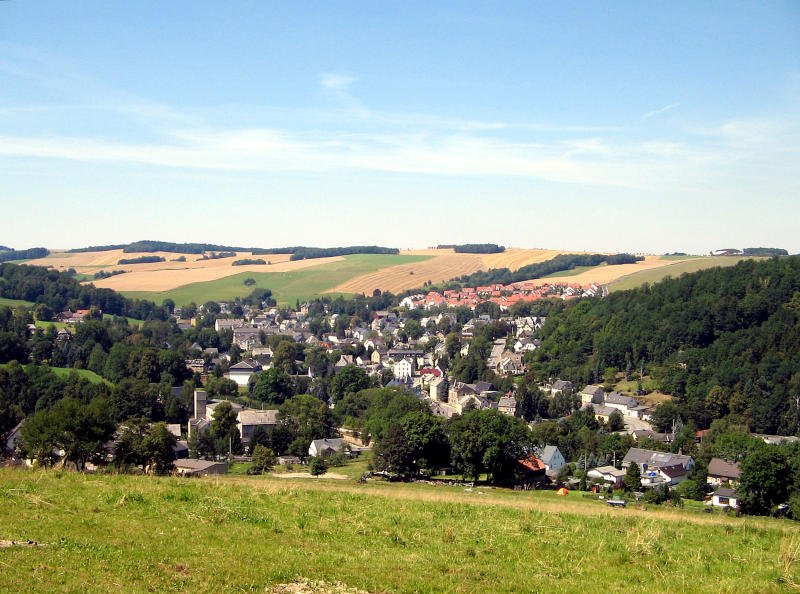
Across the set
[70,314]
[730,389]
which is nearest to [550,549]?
[730,389]

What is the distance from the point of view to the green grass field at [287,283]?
486ft

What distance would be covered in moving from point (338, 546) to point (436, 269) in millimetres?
166574

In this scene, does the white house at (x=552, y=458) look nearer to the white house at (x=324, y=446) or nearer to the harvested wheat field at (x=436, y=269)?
the white house at (x=324, y=446)

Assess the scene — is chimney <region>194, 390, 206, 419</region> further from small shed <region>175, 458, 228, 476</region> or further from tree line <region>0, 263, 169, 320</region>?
tree line <region>0, 263, 169, 320</region>

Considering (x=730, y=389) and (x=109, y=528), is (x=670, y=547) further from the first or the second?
(x=730, y=389)

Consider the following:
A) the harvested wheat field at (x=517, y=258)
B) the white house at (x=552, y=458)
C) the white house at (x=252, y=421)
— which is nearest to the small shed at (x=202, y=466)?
the white house at (x=252, y=421)

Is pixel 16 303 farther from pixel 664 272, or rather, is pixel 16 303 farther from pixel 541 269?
pixel 541 269

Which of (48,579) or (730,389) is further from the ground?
(48,579)

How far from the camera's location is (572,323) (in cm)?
9288

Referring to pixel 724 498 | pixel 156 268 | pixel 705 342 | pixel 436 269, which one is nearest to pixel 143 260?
pixel 156 268

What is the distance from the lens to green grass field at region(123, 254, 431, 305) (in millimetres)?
148250

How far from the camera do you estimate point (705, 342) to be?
76.2 meters

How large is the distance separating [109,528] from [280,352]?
266ft

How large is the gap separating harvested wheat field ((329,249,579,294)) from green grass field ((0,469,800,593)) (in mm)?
142201
